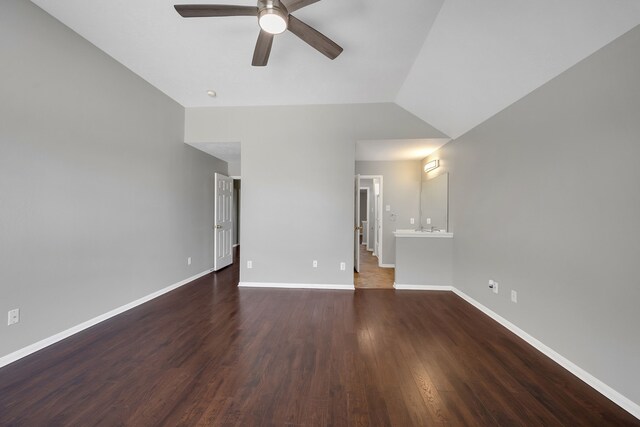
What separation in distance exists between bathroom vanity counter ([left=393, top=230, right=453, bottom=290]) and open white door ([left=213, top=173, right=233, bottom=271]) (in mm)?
3288

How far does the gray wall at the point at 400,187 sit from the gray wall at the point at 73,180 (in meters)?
3.69

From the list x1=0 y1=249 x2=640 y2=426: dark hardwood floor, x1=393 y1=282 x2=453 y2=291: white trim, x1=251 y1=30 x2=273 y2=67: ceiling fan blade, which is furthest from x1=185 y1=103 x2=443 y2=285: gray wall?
x1=251 y1=30 x2=273 y2=67: ceiling fan blade

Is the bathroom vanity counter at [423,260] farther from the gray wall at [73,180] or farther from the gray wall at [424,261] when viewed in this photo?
the gray wall at [73,180]

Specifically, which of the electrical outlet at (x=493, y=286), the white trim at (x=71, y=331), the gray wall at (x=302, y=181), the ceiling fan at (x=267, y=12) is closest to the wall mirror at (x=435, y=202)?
the gray wall at (x=302, y=181)

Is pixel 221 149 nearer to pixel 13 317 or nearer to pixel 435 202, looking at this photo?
pixel 13 317

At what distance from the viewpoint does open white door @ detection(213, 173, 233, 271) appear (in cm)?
444

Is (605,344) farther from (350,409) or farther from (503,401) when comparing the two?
(350,409)

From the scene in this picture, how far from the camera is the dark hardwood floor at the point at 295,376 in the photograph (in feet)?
4.37

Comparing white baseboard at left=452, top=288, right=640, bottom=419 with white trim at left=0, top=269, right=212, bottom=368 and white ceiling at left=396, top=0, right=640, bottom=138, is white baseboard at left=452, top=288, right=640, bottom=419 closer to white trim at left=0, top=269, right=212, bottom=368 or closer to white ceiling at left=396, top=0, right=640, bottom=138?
white ceiling at left=396, top=0, right=640, bottom=138

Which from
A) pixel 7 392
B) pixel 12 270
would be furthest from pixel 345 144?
pixel 7 392

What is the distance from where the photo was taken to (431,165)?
14.0 feet

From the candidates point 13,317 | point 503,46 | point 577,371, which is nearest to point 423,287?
point 577,371

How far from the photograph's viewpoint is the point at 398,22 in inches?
82.0

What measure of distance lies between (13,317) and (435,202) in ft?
16.8
